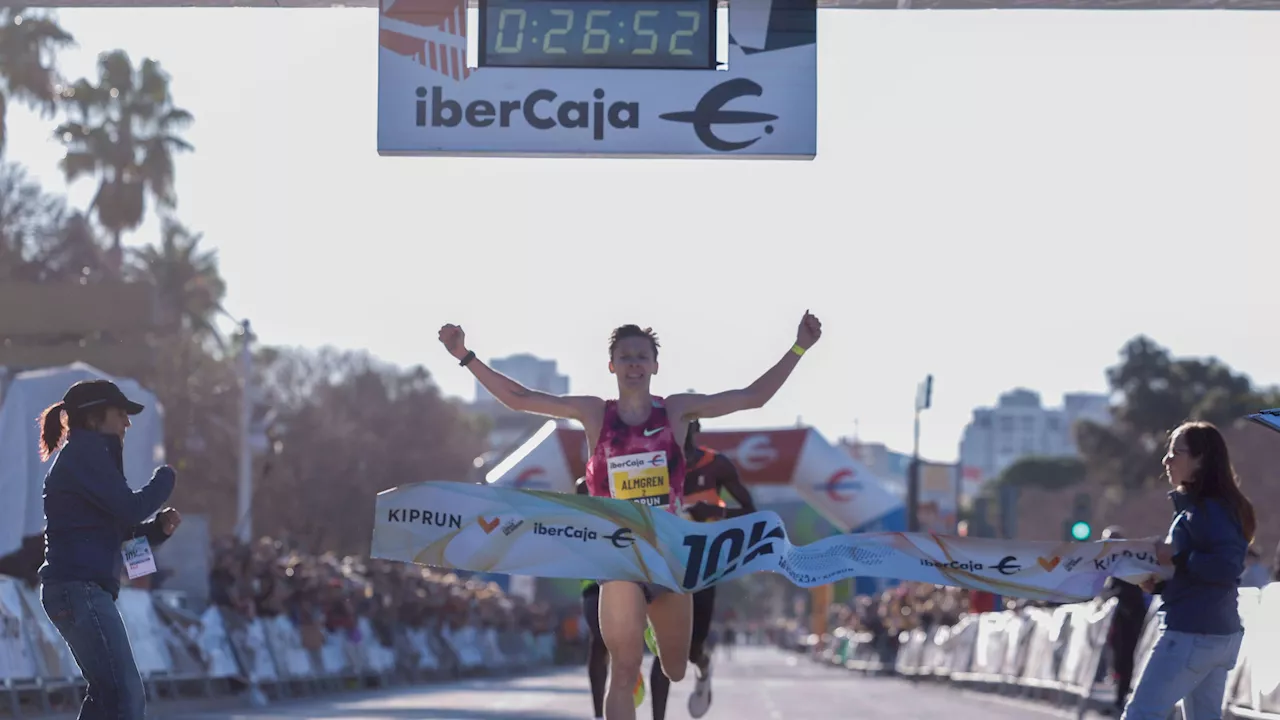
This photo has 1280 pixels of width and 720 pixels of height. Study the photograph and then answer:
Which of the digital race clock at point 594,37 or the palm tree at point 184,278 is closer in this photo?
the digital race clock at point 594,37

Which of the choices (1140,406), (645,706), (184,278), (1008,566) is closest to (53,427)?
(1008,566)

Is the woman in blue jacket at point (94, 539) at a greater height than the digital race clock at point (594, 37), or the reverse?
the digital race clock at point (594, 37)

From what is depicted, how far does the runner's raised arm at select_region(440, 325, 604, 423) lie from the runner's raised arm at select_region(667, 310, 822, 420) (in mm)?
386

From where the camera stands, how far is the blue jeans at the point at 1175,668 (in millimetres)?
9781

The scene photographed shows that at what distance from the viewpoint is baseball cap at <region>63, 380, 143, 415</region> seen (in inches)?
382

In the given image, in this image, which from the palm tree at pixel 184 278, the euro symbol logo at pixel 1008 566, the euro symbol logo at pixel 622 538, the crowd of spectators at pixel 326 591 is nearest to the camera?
the euro symbol logo at pixel 622 538

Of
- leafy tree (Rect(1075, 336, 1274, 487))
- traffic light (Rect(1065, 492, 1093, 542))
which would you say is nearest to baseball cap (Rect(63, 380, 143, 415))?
traffic light (Rect(1065, 492, 1093, 542))

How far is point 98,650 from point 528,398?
2.29 metres

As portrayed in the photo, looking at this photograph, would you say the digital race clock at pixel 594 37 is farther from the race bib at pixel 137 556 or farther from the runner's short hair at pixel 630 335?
the race bib at pixel 137 556

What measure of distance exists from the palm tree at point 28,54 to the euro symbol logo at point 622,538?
34334 millimetres

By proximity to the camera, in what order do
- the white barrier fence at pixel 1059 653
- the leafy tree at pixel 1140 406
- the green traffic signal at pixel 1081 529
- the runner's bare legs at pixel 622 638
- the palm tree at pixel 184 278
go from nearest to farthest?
the runner's bare legs at pixel 622 638
the white barrier fence at pixel 1059 653
the green traffic signal at pixel 1081 529
the palm tree at pixel 184 278
the leafy tree at pixel 1140 406

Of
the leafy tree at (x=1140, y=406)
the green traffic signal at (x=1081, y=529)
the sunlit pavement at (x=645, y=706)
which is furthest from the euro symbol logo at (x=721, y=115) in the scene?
the leafy tree at (x=1140, y=406)

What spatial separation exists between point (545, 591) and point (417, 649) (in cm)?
Result: 3165

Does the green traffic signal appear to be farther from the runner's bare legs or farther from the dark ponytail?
the dark ponytail
